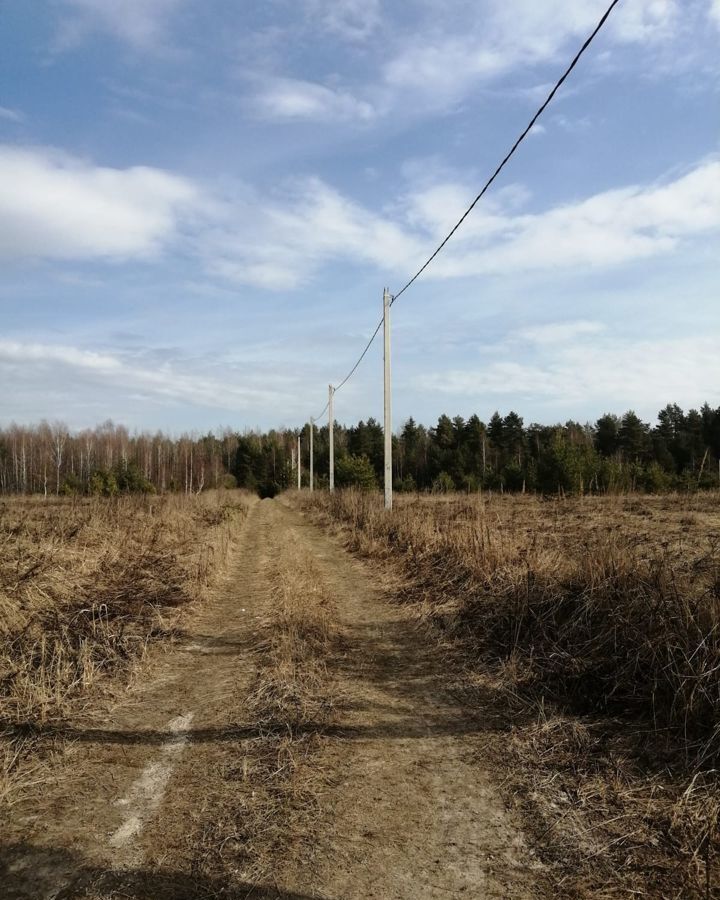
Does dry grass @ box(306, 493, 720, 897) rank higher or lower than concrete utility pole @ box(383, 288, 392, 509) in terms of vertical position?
lower

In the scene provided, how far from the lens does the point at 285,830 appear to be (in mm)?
2918

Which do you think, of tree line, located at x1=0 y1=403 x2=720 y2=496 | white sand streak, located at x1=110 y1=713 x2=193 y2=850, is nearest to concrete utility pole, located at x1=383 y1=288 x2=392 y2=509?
white sand streak, located at x1=110 y1=713 x2=193 y2=850

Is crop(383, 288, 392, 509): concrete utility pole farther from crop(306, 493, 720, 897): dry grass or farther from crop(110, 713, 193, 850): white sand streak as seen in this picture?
crop(110, 713, 193, 850): white sand streak

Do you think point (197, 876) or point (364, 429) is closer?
point (197, 876)

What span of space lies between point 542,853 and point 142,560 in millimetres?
8616

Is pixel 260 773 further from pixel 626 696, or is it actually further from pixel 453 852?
pixel 626 696

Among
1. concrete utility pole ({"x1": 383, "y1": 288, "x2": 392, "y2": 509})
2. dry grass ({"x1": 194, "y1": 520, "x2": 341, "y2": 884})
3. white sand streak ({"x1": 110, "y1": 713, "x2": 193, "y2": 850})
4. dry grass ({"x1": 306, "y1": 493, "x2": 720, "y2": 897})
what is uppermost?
concrete utility pole ({"x1": 383, "y1": 288, "x2": 392, "y2": 509})

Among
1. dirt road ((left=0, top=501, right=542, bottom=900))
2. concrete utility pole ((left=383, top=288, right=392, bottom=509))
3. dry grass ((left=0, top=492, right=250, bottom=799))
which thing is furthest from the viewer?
concrete utility pole ((left=383, top=288, right=392, bottom=509))

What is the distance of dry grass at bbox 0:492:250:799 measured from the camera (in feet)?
14.6

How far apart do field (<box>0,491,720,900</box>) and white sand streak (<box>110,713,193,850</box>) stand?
0.02 m

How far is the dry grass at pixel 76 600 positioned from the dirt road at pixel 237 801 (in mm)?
315

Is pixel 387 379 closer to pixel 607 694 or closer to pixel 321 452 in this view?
pixel 607 694

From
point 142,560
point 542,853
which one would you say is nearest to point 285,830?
point 542,853

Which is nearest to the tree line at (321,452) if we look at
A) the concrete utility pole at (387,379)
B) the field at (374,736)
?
the concrete utility pole at (387,379)
